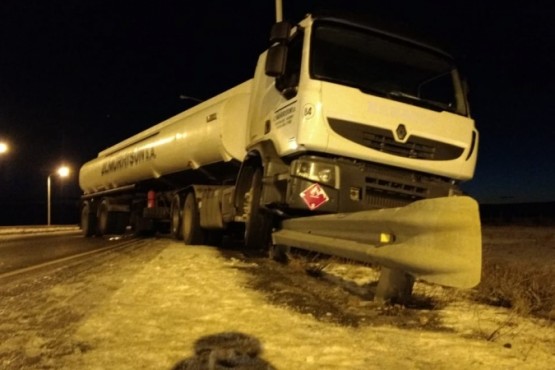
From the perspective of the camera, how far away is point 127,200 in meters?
17.7

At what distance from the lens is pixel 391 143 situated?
6.55 m

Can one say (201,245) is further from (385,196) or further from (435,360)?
(435,360)

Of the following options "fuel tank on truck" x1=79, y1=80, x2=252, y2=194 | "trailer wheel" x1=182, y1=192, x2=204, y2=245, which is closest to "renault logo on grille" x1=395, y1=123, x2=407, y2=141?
"fuel tank on truck" x1=79, y1=80, x2=252, y2=194

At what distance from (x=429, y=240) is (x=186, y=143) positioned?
27.1ft

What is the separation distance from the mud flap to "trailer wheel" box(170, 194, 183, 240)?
803cm

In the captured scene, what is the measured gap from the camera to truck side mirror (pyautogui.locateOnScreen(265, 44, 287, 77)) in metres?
6.68

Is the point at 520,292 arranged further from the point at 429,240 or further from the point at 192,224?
the point at 192,224

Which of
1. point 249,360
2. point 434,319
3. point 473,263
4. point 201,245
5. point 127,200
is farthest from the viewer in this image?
point 127,200

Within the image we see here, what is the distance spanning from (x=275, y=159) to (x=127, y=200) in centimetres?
1191

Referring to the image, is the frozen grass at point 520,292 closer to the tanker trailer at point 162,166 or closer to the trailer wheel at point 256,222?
the trailer wheel at point 256,222

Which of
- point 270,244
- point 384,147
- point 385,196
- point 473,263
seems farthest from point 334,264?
point 473,263

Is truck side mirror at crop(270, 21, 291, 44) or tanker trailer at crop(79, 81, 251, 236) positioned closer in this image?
truck side mirror at crop(270, 21, 291, 44)

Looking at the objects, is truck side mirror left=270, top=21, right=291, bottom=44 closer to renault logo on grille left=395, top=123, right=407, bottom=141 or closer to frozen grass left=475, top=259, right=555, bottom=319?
renault logo on grille left=395, top=123, right=407, bottom=141

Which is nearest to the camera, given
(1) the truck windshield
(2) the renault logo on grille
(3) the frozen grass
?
(3) the frozen grass
